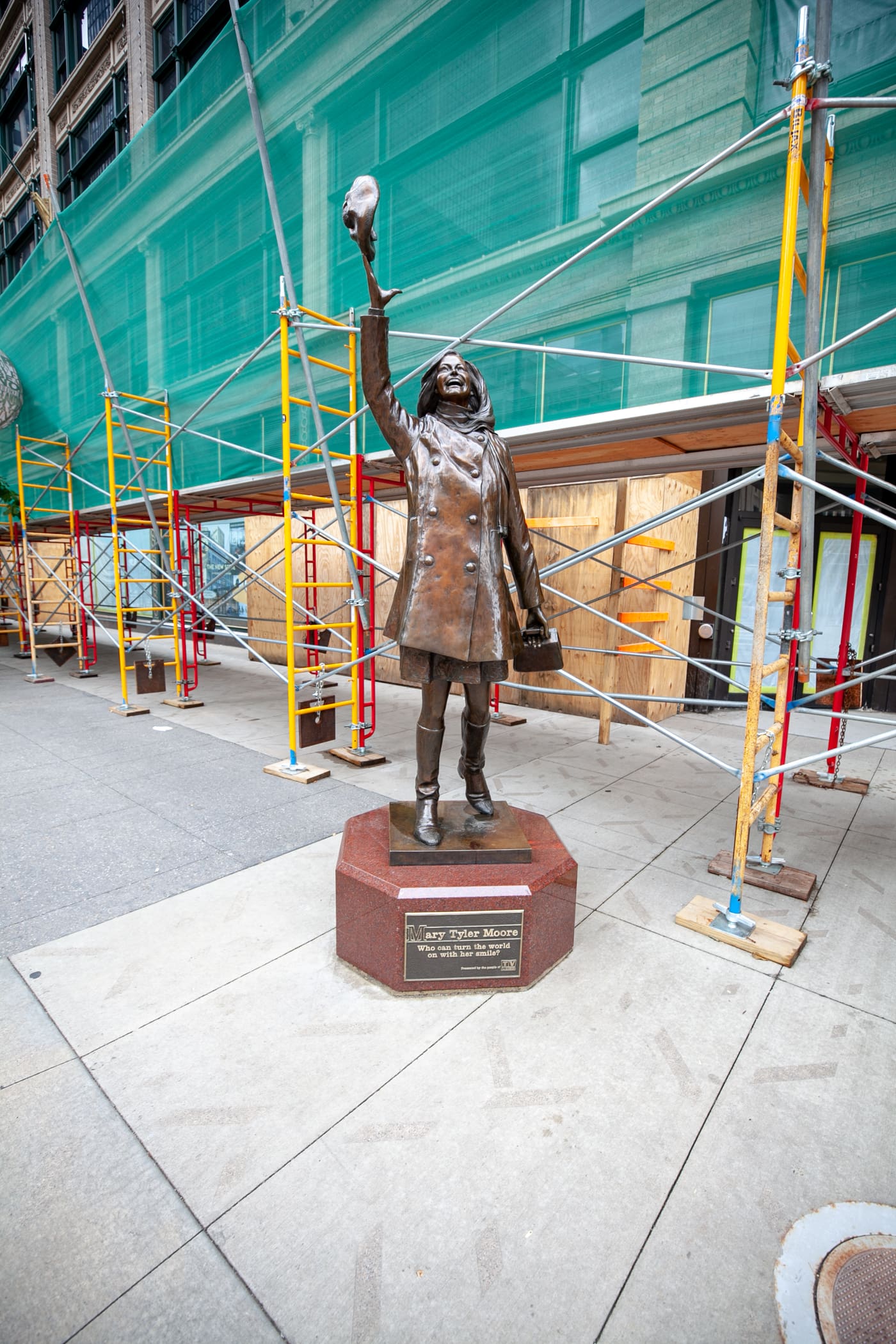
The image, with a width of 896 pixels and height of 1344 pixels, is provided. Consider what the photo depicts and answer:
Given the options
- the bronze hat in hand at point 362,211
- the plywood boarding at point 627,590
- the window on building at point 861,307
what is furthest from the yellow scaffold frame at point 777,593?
the plywood boarding at point 627,590

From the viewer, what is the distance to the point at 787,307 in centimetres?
234

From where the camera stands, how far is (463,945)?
Result: 7.32ft

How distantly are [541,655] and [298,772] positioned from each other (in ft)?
8.96

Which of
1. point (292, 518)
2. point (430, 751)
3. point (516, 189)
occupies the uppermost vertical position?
point (516, 189)

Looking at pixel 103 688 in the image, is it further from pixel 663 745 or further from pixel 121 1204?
pixel 121 1204

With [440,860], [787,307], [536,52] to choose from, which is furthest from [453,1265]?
[536,52]

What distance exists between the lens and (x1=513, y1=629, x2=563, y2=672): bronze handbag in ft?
8.74

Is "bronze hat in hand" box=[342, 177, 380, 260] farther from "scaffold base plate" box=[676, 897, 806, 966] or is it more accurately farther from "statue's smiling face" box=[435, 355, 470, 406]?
"scaffold base plate" box=[676, 897, 806, 966]

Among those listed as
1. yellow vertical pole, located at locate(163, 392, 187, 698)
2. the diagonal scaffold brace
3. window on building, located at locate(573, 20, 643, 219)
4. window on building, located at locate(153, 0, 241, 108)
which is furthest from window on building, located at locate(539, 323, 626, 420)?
window on building, located at locate(153, 0, 241, 108)

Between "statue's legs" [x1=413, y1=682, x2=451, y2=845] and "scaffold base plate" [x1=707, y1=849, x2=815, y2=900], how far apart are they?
1688 mm

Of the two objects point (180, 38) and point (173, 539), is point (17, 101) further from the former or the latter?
point (173, 539)

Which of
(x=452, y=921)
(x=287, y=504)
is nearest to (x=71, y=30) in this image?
(x=287, y=504)

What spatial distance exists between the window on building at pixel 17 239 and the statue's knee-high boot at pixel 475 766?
62.6 feet

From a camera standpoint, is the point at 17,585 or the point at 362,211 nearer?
the point at 362,211
